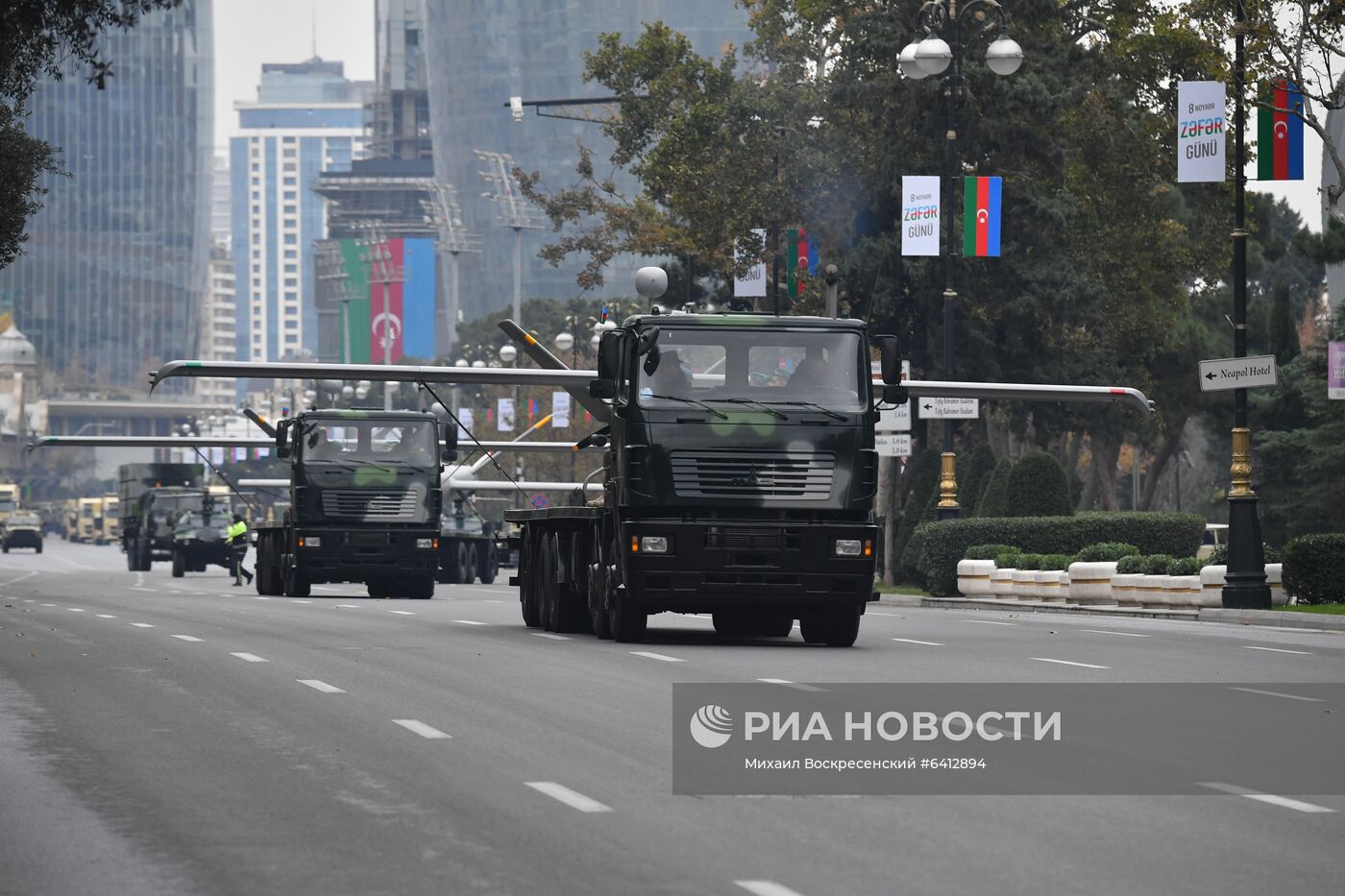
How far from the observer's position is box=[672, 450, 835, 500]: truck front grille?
2384 cm

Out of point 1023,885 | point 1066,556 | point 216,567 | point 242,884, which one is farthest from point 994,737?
point 216,567

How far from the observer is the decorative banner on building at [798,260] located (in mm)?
54719

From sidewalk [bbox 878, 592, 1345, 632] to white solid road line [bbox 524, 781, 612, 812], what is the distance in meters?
19.5

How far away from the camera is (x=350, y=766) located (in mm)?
13219

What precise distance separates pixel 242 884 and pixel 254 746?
16.6ft

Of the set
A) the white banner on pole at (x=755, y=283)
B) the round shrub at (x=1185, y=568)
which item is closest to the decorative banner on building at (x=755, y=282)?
the white banner on pole at (x=755, y=283)

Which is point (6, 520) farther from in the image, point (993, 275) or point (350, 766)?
point (350, 766)

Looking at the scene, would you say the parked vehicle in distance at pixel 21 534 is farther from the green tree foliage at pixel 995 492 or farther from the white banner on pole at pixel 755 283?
the green tree foliage at pixel 995 492

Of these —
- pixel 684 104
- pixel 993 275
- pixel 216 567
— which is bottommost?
pixel 216 567

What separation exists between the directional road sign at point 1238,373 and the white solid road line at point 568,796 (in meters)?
21.7

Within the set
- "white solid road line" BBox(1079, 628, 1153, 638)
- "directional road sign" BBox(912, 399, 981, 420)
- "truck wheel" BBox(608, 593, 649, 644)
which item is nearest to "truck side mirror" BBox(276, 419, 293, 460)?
"directional road sign" BBox(912, 399, 981, 420)

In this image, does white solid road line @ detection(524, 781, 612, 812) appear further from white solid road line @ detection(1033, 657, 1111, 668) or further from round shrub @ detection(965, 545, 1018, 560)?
round shrub @ detection(965, 545, 1018, 560)

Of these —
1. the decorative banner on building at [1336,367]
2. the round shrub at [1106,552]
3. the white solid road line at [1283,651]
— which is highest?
the decorative banner on building at [1336,367]

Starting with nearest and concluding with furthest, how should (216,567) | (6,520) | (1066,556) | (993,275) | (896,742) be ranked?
(896,742) < (1066,556) < (993,275) < (216,567) < (6,520)
